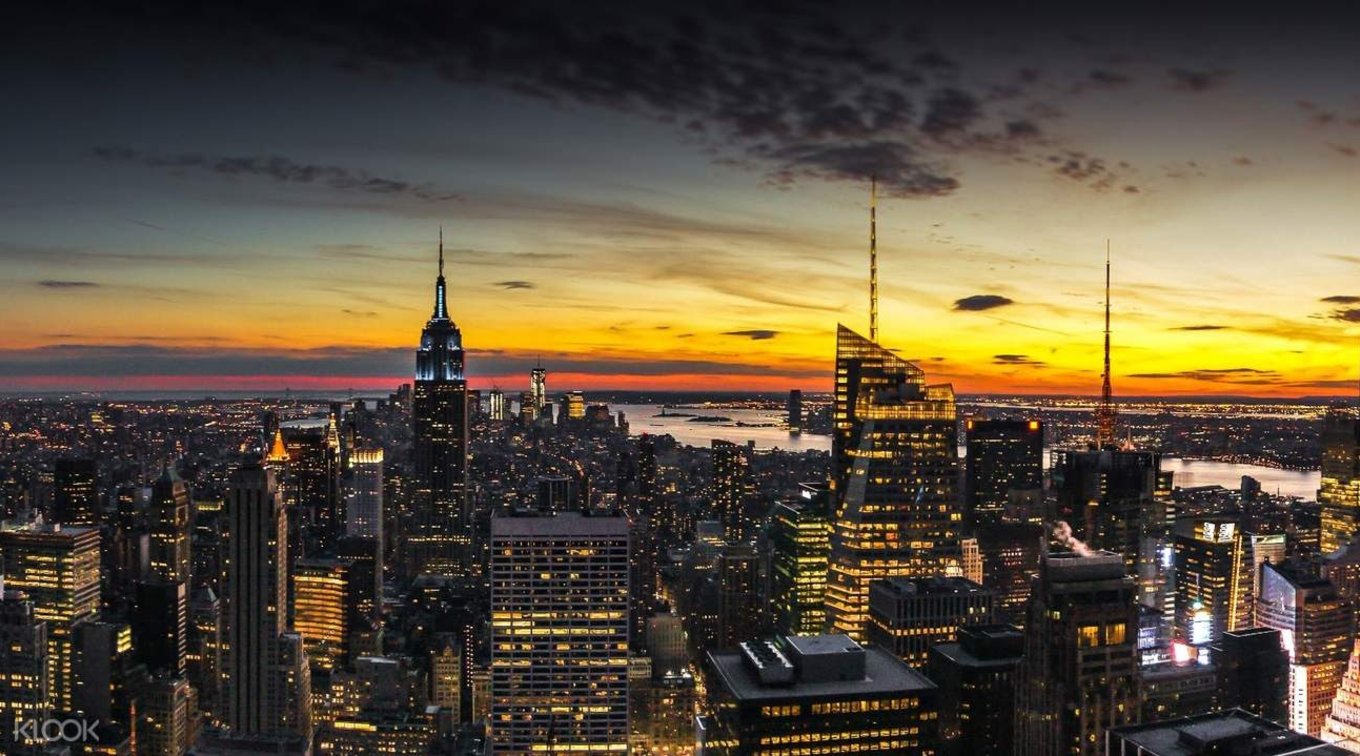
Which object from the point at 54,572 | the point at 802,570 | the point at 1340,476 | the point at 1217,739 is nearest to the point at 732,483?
the point at 802,570

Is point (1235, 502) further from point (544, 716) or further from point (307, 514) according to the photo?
point (307, 514)

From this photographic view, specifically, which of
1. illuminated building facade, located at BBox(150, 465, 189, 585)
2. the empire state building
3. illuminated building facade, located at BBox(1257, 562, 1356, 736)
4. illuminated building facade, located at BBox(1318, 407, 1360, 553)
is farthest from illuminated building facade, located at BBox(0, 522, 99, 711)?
illuminated building facade, located at BBox(1318, 407, 1360, 553)

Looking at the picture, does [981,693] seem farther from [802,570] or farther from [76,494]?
[76,494]

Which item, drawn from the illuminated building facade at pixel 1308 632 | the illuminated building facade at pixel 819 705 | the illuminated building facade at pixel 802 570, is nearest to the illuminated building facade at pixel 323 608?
the illuminated building facade at pixel 802 570

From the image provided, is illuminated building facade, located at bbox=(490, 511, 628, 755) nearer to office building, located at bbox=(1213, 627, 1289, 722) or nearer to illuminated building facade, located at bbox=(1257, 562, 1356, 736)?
office building, located at bbox=(1213, 627, 1289, 722)

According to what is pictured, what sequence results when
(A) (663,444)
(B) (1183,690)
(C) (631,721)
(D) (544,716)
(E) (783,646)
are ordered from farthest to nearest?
(A) (663,444)
(C) (631,721)
(D) (544,716)
(B) (1183,690)
(E) (783,646)

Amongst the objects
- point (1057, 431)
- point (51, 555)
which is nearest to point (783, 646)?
point (51, 555)
